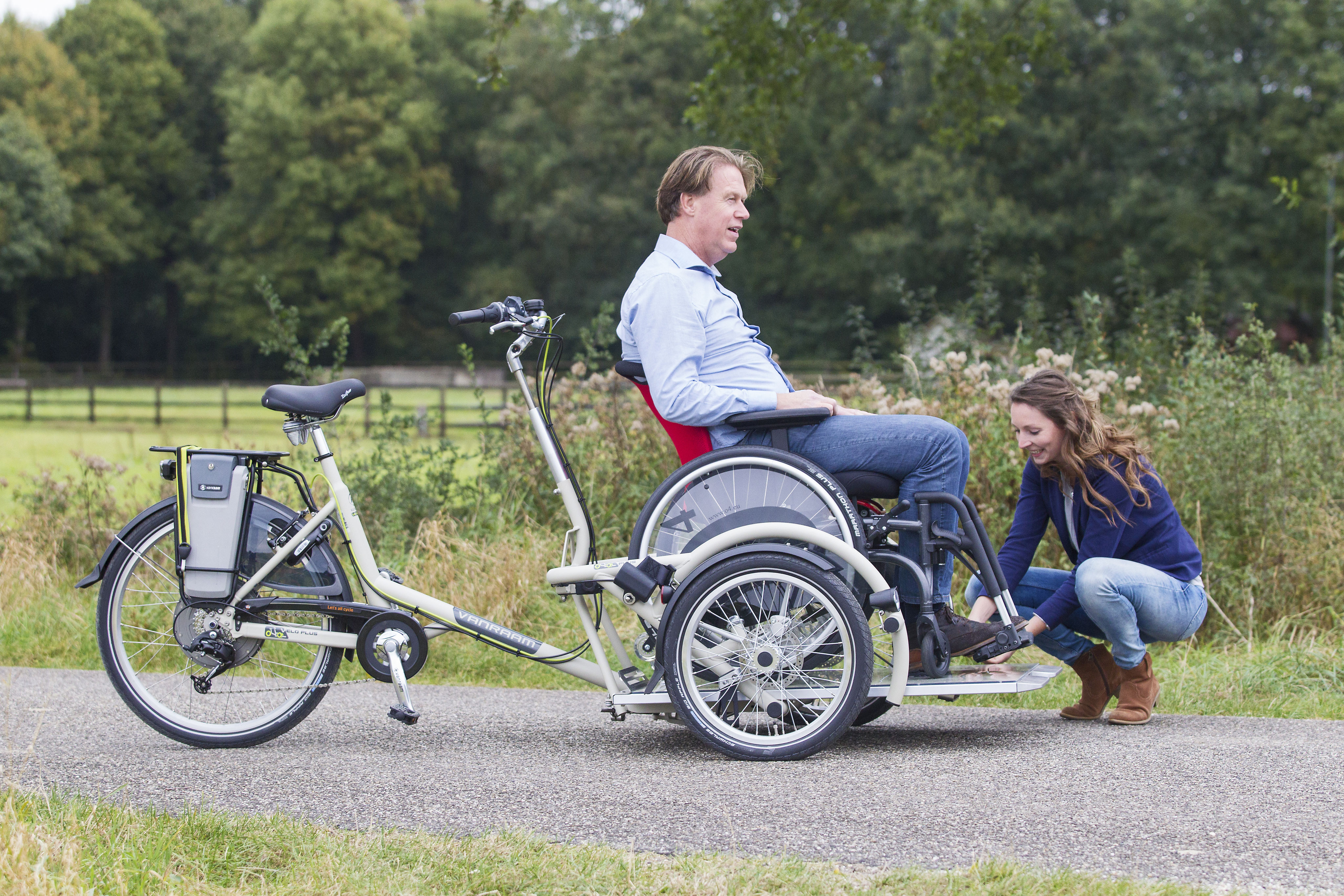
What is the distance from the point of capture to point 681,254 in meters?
4.16

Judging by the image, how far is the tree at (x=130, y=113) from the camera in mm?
50969

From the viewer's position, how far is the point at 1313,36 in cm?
3225

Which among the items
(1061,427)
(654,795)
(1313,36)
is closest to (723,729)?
(654,795)

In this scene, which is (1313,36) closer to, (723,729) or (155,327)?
(723,729)

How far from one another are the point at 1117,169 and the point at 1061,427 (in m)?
34.5

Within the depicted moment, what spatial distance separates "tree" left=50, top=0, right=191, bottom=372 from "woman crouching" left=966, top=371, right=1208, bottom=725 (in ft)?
168

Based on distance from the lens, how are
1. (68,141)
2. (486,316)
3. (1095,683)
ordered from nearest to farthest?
(486,316) < (1095,683) < (68,141)

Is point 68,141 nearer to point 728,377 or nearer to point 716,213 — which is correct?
point 716,213

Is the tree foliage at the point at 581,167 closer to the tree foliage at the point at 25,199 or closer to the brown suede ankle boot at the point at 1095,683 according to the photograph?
the tree foliage at the point at 25,199

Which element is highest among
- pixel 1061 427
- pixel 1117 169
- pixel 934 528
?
pixel 1117 169

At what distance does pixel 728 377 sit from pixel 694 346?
0.61 ft

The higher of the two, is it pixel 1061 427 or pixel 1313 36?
pixel 1313 36

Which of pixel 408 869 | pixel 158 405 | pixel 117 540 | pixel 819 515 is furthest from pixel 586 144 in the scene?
pixel 408 869

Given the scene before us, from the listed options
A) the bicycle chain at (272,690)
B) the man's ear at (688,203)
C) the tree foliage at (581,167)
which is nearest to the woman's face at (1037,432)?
the man's ear at (688,203)
